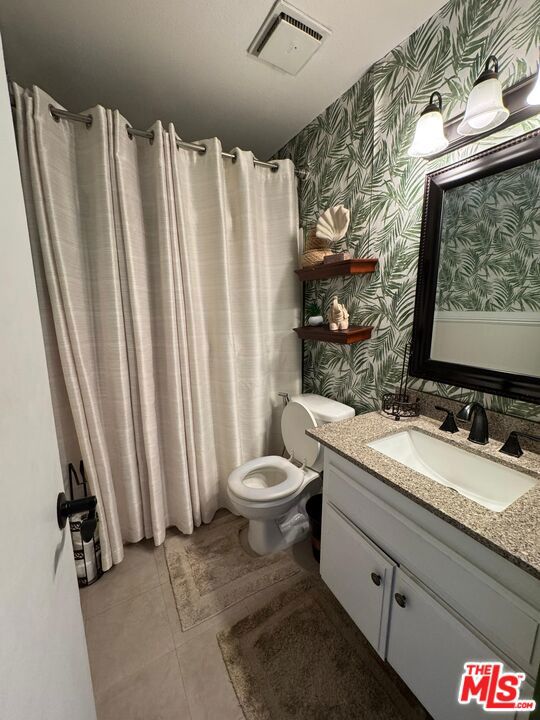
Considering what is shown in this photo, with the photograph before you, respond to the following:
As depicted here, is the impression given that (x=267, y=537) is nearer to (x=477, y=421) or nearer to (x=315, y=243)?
(x=477, y=421)

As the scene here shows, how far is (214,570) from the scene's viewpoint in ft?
4.84

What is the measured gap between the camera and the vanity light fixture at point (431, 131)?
39.5 inches

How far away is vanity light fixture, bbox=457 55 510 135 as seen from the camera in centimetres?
85

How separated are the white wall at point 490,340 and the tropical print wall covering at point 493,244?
0.03 m

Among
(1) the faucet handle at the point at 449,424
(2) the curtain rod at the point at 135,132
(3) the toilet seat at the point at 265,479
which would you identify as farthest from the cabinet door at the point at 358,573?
(2) the curtain rod at the point at 135,132

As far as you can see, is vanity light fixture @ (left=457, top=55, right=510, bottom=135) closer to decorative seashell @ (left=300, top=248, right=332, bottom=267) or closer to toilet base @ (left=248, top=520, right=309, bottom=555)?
decorative seashell @ (left=300, top=248, right=332, bottom=267)

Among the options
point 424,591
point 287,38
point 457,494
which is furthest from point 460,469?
point 287,38

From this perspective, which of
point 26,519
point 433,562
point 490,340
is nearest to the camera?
point 26,519

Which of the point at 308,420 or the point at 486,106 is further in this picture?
the point at 308,420

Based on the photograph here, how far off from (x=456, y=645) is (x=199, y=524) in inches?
55.3

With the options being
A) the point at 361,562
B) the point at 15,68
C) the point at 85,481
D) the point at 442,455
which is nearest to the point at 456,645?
the point at 361,562

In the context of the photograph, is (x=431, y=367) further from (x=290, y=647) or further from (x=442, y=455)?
(x=290, y=647)

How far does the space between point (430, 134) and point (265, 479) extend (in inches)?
71.1

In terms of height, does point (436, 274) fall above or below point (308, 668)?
above
